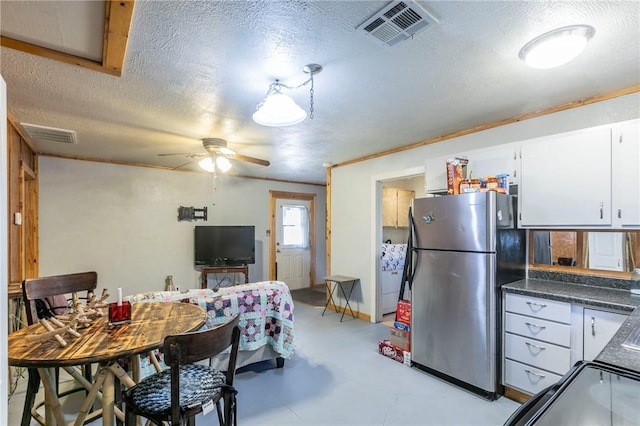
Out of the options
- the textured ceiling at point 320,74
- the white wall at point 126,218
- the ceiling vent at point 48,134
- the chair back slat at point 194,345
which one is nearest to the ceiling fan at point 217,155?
the textured ceiling at point 320,74

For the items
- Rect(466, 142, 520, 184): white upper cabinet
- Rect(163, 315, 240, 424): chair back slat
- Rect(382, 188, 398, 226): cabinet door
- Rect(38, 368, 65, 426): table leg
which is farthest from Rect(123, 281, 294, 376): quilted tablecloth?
Rect(382, 188, 398, 226): cabinet door

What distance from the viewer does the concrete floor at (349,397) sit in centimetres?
226

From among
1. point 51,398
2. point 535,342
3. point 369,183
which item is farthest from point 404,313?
point 51,398

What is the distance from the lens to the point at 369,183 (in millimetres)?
4602

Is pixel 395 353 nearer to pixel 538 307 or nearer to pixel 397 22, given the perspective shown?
pixel 538 307

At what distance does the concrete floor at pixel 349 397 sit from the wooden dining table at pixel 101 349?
831 millimetres

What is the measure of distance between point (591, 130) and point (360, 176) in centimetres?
279

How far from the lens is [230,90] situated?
7.85 feet

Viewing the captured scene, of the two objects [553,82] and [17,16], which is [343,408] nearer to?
[553,82]

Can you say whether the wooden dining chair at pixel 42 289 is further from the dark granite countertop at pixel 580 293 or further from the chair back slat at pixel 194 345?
the dark granite countertop at pixel 580 293

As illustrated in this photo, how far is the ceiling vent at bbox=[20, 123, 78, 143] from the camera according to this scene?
10.6 ft

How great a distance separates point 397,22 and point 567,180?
1842 mm

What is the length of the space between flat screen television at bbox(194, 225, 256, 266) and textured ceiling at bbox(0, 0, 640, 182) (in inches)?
91.7

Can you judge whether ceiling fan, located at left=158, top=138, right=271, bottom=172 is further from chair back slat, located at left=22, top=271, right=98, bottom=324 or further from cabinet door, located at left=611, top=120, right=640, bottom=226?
cabinet door, located at left=611, top=120, right=640, bottom=226
